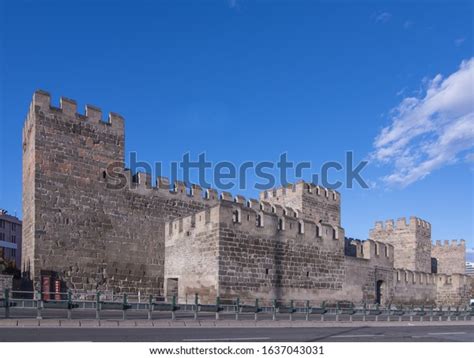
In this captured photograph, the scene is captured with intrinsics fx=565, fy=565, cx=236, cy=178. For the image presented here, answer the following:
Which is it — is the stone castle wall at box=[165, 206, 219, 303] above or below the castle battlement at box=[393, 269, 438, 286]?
above

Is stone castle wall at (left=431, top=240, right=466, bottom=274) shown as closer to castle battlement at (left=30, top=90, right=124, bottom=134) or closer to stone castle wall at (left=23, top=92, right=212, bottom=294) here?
stone castle wall at (left=23, top=92, right=212, bottom=294)

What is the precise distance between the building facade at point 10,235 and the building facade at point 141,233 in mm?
46246

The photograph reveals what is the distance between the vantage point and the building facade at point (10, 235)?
67.3 m

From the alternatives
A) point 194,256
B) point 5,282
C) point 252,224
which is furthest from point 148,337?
point 252,224

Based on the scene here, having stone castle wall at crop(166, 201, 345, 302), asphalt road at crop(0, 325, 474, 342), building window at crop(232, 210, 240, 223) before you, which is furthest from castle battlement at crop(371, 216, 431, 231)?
asphalt road at crop(0, 325, 474, 342)

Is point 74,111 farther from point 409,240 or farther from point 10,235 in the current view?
point 10,235

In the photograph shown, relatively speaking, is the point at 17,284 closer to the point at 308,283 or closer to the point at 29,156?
the point at 29,156

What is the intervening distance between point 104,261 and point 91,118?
628 centimetres

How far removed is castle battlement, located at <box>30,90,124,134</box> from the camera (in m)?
23.2

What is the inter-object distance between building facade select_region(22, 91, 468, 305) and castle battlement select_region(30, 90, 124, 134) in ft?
0.15

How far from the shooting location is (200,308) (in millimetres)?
18922

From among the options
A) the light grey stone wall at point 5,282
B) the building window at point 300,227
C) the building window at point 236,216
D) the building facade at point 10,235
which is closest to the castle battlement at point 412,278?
the building window at point 300,227

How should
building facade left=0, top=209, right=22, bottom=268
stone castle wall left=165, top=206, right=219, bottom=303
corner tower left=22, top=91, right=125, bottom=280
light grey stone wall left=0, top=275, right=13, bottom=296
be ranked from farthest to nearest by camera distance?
building facade left=0, top=209, right=22, bottom=268 → stone castle wall left=165, top=206, right=219, bottom=303 → corner tower left=22, top=91, right=125, bottom=280 → light grey stone wall left=0, top=275, right=13, bottom=296

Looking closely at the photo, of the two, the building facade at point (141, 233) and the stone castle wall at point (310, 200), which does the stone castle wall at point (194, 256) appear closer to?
the building facade at point (141, 233)
